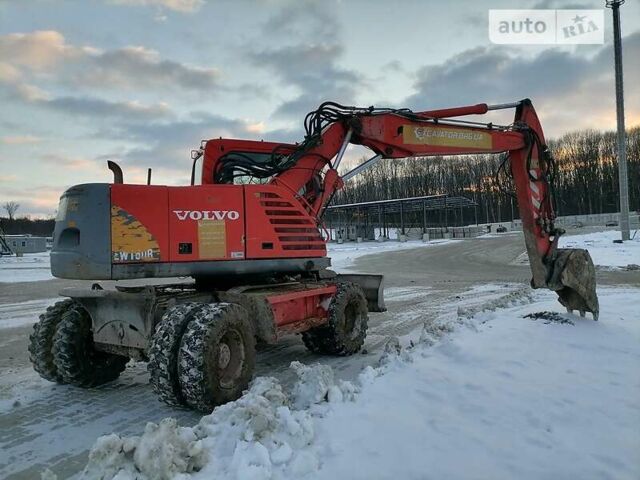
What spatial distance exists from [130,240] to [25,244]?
56.4 metres

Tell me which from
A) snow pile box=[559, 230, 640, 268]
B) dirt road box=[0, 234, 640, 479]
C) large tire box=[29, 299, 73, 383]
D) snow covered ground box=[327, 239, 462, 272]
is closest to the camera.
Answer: dirt road box=[0, 234, 640, 479]

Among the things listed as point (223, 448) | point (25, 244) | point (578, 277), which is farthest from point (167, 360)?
point (25, 244)

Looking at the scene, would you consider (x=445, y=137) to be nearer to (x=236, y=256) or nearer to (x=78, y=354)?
(x=236, y=256)

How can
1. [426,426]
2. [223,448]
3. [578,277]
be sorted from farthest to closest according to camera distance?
1. [578,277]
2. [426,426]
3. [223,448]

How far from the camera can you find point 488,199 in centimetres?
9538

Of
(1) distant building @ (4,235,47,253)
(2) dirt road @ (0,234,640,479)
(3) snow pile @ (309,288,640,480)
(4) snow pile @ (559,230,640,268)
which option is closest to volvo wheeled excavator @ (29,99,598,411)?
(2) dirt road @ (0,234,640,479)

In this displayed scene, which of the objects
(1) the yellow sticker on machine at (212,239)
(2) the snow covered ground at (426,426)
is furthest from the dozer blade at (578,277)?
(1) the yellow sticker on machine at (212,239)

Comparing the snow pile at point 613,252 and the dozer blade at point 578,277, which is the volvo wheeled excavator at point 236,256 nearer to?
the dozer blade at point 578,277

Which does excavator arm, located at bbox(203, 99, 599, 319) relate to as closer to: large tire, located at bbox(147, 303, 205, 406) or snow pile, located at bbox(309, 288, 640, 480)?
snow pile, located at bbox(309, 288, 640, 480)

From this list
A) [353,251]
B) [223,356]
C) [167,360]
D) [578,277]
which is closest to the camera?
[167,360]

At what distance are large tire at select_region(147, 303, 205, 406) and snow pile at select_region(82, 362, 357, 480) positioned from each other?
1.00 meters

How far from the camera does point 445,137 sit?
809 centimetres

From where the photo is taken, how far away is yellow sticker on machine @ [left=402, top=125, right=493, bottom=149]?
25.9 feet

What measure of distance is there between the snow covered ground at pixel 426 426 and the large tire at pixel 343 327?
4.17ft
